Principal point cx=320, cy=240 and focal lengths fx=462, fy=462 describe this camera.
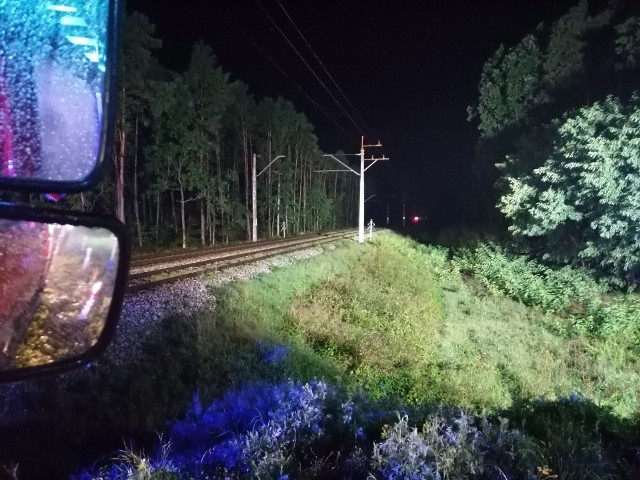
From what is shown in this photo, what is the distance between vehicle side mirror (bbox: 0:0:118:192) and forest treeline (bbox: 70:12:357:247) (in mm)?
16135

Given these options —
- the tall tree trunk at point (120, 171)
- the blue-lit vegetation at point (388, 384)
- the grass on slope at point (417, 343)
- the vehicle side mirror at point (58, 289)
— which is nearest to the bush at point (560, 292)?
the blue-lit vegetation at point (388, 384)

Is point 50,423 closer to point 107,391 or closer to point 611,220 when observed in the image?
point 107,391

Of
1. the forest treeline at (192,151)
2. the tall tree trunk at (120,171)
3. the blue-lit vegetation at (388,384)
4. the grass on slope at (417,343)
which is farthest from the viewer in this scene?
the forest treeline at (192,151)

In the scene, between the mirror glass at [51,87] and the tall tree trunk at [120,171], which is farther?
the tall tree trunk at [120,171]

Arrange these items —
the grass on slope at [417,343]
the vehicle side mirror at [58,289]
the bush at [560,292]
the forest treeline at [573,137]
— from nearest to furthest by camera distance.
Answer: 1. the vehicle side mirror at [58,289]
2. the grass on slope at [417,343]
3. the bush at [560,292]
4. the forest treeline at [573,137]

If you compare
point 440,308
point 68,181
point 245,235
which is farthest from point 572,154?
point 245,235

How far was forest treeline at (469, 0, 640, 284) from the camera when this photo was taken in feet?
52.1

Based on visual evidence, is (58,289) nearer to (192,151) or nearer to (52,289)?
(52,289)

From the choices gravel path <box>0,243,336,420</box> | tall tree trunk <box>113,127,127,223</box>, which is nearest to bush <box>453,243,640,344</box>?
gravel path <box>0,243,336,420</box>

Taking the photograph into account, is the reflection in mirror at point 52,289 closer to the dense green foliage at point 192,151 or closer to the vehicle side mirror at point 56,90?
the vehicle side mirror at point 56,90

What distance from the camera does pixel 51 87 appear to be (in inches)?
64.2

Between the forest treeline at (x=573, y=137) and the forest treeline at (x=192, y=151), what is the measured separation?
57.0 ft

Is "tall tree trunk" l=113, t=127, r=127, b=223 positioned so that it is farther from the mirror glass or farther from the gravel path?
the mirror glass

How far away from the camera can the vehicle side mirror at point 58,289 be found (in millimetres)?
1680
